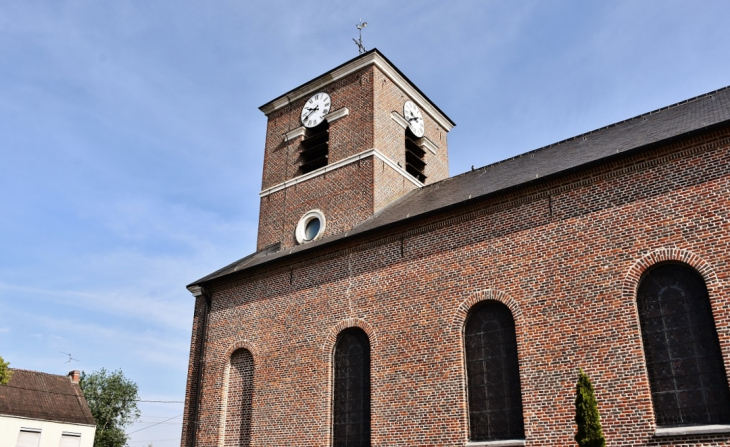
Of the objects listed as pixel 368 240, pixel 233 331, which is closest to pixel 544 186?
pixel 368 240

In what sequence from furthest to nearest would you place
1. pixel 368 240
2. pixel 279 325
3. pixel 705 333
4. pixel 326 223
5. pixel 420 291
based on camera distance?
pixel 326 223 → pixel 279 325 → pixel 368 240 → pixel 420 291 → pixel 705 333

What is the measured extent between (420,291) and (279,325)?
13.4ft

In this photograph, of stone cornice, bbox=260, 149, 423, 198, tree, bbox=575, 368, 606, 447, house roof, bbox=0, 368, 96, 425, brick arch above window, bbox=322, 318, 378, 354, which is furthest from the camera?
house roof, bbox=0, 368, 96, 425

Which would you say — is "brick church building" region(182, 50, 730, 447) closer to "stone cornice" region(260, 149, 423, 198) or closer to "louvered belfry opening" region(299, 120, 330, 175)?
"stone cornice" region(260, 149, 423, 198)

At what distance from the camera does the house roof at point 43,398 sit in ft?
89.0

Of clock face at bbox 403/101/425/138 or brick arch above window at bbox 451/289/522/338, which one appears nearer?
brick arch above window at bbox 451/289/522/338

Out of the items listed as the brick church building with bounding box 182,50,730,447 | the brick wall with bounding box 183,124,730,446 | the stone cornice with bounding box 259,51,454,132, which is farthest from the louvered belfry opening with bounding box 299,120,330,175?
the brick wall with bounding box 183,124,730,446

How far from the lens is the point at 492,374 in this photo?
11031 mm

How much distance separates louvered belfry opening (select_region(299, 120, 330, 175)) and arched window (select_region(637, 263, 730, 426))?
36.9ft

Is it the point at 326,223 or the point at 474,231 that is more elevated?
the point at 326,223

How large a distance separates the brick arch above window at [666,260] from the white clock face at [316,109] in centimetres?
1187

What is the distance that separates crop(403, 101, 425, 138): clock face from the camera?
1969cm

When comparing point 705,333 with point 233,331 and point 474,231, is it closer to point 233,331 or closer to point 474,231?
point 474,231

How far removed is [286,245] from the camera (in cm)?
1784
